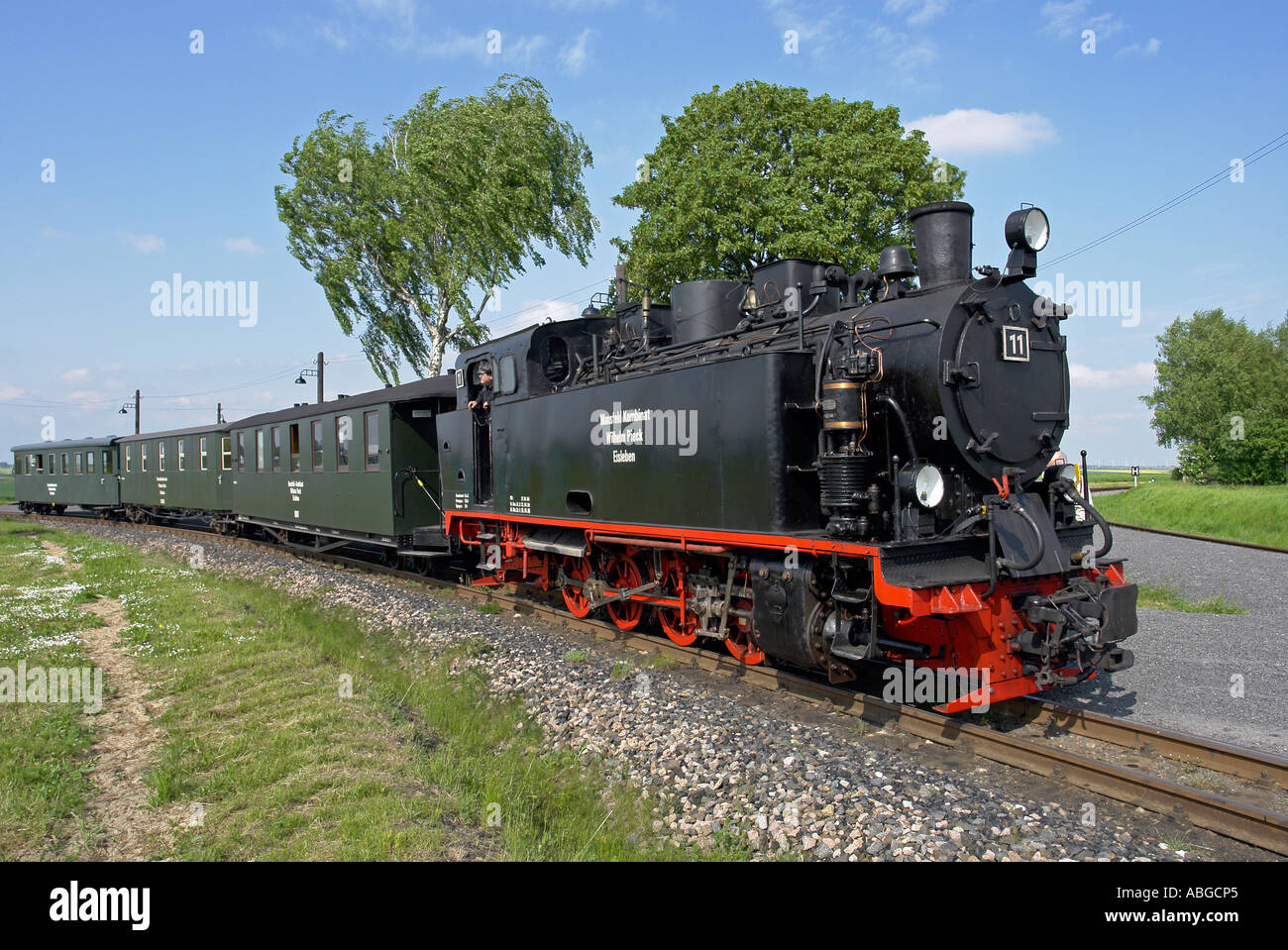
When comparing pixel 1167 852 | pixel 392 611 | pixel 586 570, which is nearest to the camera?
pixel 1167 852

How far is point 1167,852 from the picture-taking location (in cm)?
373

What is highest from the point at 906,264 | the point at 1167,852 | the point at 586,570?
the point at 906,264

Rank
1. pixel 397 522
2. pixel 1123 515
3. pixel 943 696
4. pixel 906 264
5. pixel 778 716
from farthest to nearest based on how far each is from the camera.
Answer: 1. pixel 1123 515
2. pixel 397 522
3. pixel 906 264
4. pixel 778 716
5. pixel 943 696

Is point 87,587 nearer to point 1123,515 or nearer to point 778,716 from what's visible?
point 778,716

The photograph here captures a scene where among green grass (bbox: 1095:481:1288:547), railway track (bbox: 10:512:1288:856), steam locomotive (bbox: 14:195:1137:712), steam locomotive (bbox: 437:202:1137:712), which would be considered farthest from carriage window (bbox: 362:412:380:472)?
green grass (bbox: 1095:481:1288:547)

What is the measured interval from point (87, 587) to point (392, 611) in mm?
5497

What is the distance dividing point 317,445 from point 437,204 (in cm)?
842

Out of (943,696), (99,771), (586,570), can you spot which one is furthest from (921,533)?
(99,771)

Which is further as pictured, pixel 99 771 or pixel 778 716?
pixel 778 716

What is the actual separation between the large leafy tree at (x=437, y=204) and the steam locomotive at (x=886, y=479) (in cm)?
1478

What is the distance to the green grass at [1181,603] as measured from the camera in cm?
932

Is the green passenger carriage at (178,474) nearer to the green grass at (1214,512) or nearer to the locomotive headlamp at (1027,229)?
the locomotive headlamp at (1027,229)

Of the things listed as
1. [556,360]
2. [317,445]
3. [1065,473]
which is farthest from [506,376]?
[317,445]

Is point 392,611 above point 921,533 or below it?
below
